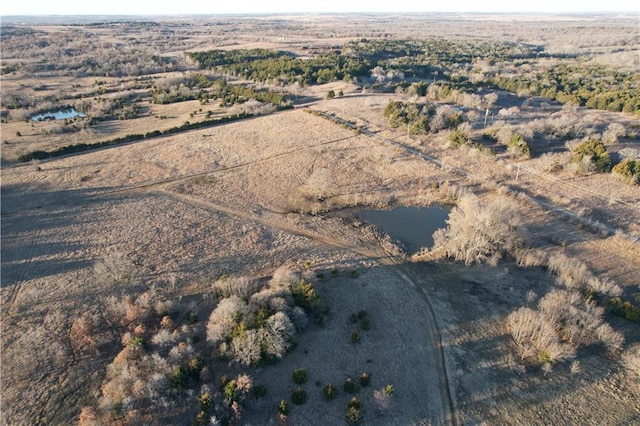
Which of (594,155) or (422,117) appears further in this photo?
(422,117)

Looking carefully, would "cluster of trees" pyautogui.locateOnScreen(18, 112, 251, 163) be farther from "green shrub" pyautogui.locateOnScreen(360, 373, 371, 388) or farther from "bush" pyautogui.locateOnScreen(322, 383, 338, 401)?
"green shrub" pyautogui.locateOnScreen(360, 373, 371, 388)

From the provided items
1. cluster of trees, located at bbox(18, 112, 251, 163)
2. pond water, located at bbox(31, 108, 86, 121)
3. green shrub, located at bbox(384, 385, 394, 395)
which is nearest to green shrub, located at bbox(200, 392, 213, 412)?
green shrub, located at bbox(384, 385, 394, 395)

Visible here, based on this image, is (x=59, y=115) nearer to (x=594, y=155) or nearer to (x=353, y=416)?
(x=353, y=416)

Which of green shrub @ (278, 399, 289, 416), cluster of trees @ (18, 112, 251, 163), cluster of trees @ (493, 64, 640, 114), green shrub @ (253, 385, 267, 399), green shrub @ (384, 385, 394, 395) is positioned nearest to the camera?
green shrub @ (278, 399, 289, 416)

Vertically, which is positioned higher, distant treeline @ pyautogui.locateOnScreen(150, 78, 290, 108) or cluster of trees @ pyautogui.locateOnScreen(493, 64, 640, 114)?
cluster of trees @ pyautogui.locateOnScreen(493, 64, 640, 114)

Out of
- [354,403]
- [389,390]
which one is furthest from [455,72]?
[354,403]

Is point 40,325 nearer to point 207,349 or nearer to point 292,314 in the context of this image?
point 207,349

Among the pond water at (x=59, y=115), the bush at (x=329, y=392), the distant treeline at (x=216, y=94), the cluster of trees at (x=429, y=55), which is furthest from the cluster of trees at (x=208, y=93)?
the bush at (x=329, y=392)

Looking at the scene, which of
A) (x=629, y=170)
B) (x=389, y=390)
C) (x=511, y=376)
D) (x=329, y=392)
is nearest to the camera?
(x=329, y=392)
